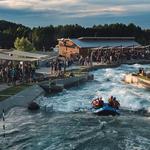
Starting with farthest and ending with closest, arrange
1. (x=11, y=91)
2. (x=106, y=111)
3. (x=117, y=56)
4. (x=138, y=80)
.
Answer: (x=117, y=56) → (x=138, y=80) → (x=11, y=91) → (x=106, y=111)

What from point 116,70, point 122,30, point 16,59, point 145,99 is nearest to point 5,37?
point 122,30

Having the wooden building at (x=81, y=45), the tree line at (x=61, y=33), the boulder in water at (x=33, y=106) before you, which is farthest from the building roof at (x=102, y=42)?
the boulder in water at (x=33, y=106)

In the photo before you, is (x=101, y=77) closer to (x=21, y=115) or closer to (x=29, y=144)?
(x=21, y=115)

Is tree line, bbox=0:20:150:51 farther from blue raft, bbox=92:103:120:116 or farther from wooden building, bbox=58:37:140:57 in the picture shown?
blue raft, bbox=92:103:120:116

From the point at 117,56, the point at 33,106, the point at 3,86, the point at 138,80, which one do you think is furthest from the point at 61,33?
the point at 33,106

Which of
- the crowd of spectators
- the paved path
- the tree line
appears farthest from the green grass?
the tree line

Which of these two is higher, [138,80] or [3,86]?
[3,86]

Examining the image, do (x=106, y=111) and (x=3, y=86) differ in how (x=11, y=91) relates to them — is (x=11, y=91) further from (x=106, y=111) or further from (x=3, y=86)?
(x=106, y=111)
